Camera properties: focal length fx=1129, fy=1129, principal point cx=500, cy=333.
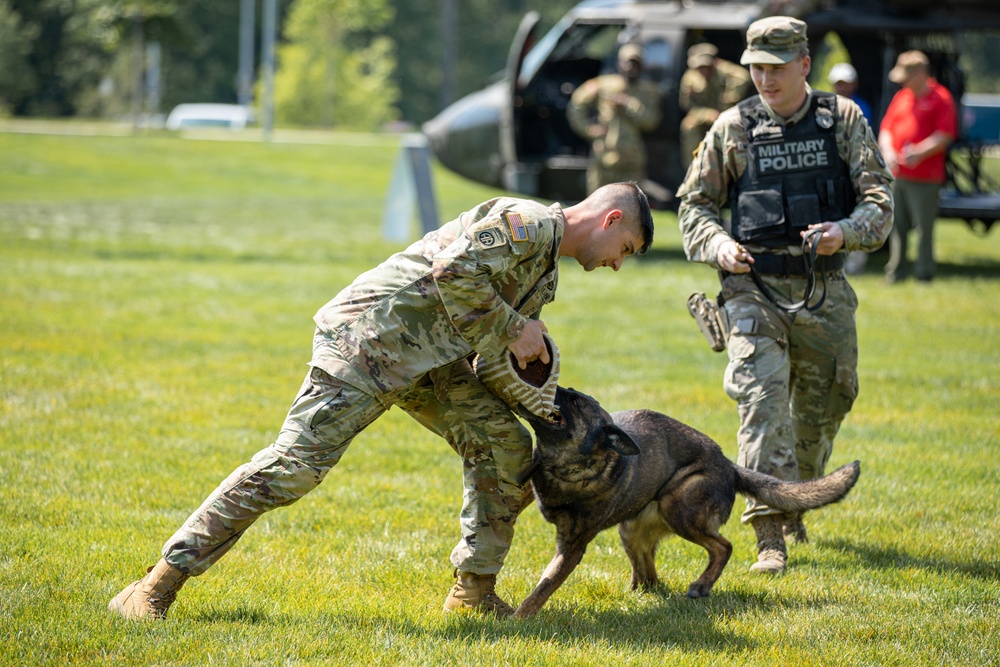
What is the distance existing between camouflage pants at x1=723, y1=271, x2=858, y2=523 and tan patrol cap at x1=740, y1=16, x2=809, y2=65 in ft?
3.31

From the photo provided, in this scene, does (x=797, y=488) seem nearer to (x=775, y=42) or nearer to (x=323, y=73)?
(x=775, y=42)

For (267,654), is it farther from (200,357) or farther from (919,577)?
(200,357)

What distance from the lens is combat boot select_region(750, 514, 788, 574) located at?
5.07 meters

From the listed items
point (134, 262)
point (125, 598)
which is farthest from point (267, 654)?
point (134, 262)

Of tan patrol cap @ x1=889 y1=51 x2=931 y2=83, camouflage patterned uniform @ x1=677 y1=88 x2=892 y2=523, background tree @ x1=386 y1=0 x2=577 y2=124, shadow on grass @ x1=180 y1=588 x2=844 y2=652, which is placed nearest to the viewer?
shadow on grass @ x1=180 y1=588 x2=844 y2=652

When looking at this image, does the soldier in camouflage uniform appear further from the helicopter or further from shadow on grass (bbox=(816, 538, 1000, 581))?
the helicopter

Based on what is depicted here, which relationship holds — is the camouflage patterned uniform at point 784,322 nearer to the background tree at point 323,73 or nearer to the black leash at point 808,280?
the black leash at point 808,280

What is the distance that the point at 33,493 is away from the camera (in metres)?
5.68

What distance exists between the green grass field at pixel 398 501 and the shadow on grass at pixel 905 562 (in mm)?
16

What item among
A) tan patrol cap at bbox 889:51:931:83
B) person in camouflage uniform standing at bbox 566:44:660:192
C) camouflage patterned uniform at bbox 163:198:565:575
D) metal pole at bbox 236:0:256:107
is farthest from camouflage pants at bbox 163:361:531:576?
metal pole at bbox 236:0:256:107

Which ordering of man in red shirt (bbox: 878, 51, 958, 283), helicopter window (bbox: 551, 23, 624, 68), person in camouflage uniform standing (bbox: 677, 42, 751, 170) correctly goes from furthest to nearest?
1. helicopter window (bbox: 551, 23, 624, 68)
2. person in camouflage uniform standing (bbox: 677, 42, 751, 170)
3. man in red shirt (bbox: 878, 51, 958, 283)

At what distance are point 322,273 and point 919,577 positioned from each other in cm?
1016

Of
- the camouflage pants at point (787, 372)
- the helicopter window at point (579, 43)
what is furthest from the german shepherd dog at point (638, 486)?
the helicopter window at point (579, 43)

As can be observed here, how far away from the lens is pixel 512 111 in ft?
52.4
